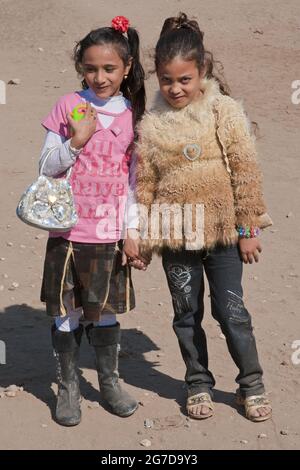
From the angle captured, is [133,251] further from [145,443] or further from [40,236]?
[40,236]

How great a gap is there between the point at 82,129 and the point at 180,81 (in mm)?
463

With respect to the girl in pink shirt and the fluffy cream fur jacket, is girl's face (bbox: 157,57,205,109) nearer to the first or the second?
the fluffy cream fur jacket

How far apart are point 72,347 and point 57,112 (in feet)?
3.49

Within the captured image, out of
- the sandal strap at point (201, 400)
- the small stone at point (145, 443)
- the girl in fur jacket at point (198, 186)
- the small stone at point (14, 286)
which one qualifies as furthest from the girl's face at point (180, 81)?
the small stone at point (14, 286)

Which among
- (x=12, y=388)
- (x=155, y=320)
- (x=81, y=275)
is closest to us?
(x=81, y=275)

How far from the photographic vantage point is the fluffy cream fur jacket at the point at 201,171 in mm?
3803

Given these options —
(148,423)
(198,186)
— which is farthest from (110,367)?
(198,186)

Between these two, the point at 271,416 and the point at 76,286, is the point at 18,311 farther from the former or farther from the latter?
the point at 271,416

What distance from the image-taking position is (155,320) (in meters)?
5.23

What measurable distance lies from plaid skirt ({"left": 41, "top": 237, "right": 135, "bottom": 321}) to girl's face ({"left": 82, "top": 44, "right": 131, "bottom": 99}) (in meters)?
0.67

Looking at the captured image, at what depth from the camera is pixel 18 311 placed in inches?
209

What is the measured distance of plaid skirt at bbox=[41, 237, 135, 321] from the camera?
3.95 metres

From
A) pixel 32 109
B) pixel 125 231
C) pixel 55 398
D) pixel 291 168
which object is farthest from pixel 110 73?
pixel 32 109

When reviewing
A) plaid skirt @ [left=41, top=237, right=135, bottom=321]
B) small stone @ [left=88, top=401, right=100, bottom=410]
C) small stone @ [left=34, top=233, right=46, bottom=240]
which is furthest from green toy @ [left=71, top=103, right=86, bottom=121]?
small stone @ [left=34, top=233, right=46, bottom=240]
